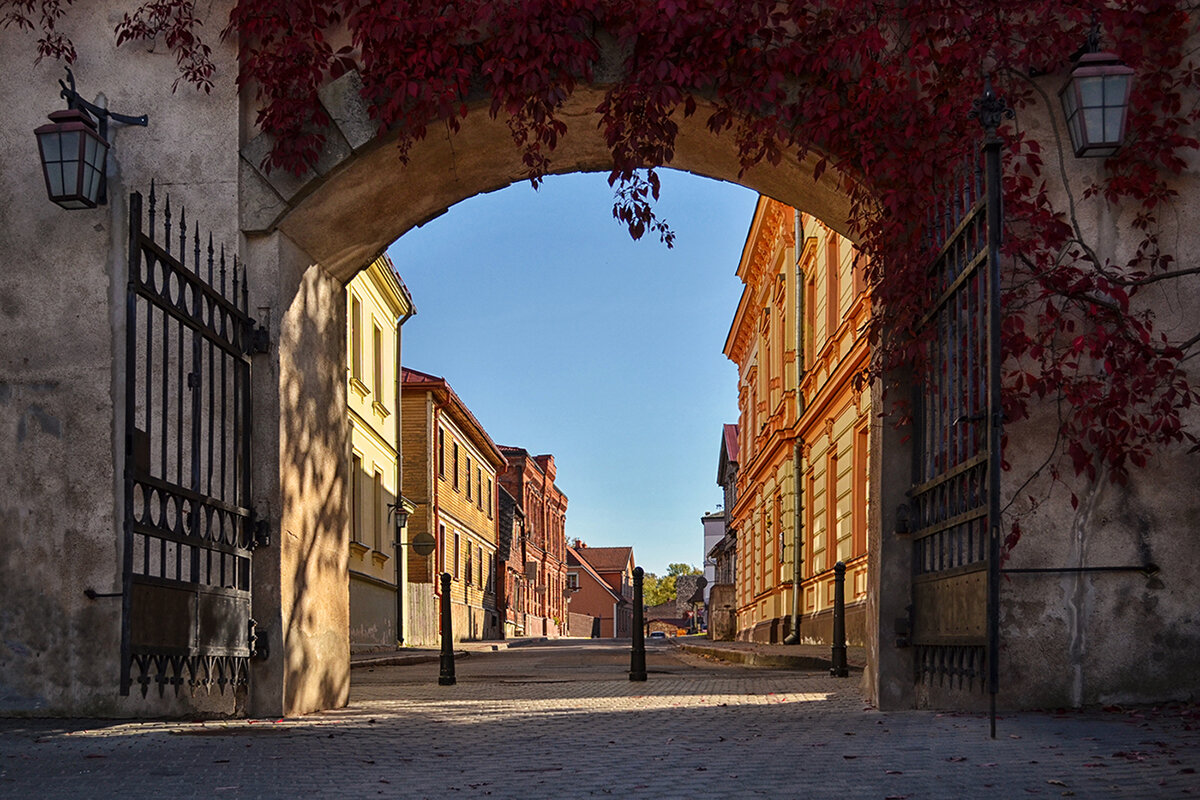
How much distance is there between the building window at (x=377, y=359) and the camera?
25.1m

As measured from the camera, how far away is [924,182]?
21.9ft

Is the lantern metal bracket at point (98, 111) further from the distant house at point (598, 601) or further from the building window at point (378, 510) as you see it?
the distant house at point (598, 601)

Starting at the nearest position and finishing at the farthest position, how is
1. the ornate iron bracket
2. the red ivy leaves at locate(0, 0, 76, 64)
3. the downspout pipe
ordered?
the ornate iron bracket
the red ivy leaves at locate(0, 0, 76, 64)
the downspout pipe

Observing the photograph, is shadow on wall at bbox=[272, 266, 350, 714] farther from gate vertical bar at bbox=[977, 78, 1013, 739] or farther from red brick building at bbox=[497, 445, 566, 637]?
→ red brick building at bbox=[497, 445, 566, 637]

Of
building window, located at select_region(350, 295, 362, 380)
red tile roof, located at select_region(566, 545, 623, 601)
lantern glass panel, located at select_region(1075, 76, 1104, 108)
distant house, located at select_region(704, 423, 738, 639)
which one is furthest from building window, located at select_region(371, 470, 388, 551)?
red tile roof, located at select_region(566, 545, 623, 601)

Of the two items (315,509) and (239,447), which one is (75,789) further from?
(315,509)

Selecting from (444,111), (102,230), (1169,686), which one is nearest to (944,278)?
(1169,686)

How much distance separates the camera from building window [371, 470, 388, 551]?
2531 centimetres

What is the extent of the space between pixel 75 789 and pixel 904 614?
14.2 ft

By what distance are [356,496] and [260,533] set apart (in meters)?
17.0

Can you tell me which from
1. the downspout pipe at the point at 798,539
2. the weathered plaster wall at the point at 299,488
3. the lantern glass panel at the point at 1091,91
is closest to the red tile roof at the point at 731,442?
the downspout pipe at the point at 798,539

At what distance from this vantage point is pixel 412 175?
7.59m

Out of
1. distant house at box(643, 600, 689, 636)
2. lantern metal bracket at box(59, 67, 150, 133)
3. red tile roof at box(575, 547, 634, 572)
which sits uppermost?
lantern metal bracket at box(59, 67, 150, 133)

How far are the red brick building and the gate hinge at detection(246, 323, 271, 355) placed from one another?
44.7 m
